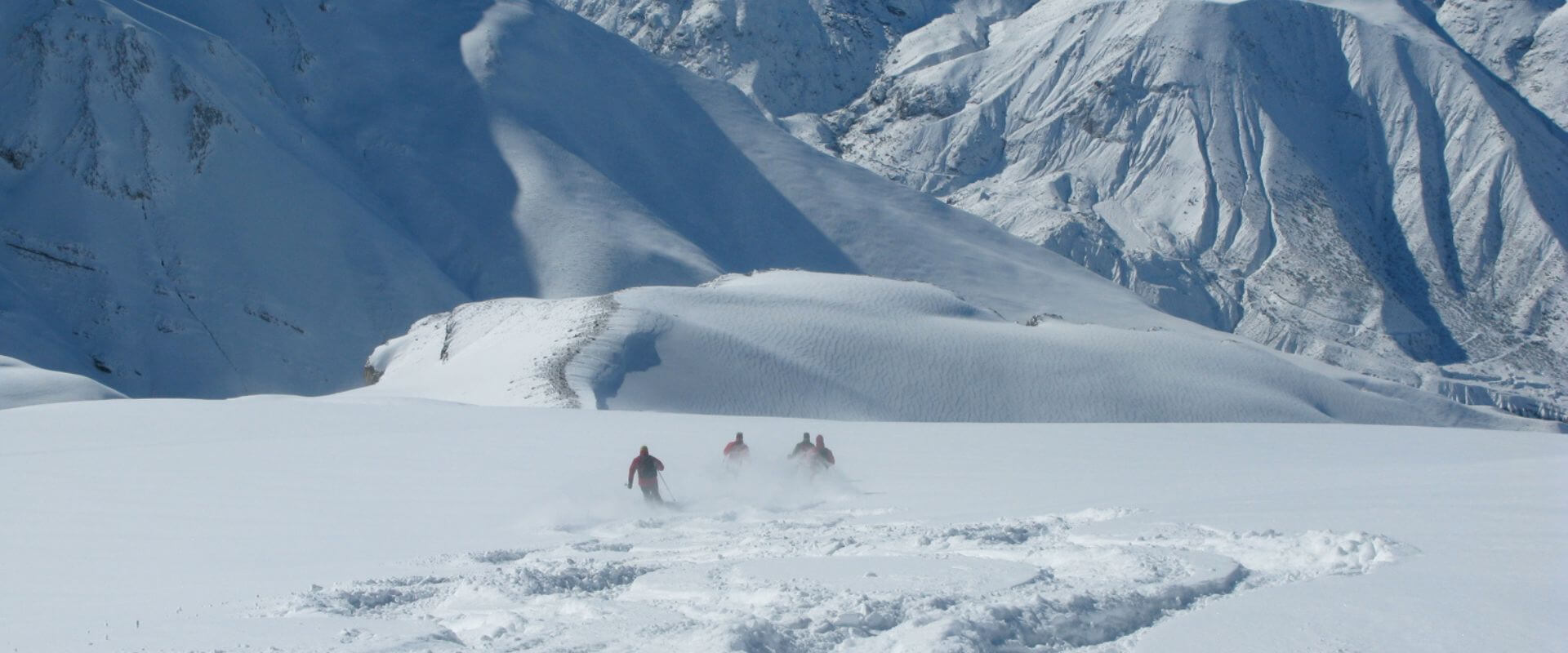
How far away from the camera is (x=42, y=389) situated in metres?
38.1

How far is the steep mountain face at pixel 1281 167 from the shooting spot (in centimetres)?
10581

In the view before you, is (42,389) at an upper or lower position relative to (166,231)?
lower

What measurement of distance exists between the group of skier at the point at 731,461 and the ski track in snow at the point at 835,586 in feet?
8.00

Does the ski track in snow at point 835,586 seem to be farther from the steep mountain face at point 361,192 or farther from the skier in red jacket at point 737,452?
the steep mountain face at point 361,192

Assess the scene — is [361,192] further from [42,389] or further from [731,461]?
[731,461]

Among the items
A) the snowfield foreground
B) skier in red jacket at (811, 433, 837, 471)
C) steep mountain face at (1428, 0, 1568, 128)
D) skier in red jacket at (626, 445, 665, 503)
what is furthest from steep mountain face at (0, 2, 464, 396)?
steep mountain face at (1428, 0, 1568, 128)

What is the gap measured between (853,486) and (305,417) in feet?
39.5

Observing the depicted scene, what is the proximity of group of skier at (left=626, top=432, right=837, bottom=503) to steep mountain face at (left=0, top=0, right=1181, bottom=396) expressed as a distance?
178ft

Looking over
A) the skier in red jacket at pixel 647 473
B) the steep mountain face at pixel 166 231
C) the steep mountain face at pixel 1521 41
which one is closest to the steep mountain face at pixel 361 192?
the steep mountain face at pixel 166 231

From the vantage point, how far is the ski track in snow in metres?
8.00

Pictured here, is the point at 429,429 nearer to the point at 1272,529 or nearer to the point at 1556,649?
the point at 1272,529

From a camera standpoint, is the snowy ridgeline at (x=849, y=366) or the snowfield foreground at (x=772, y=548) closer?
the snowfield foreground at (x=772, y=548)

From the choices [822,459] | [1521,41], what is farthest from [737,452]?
[1521,41]

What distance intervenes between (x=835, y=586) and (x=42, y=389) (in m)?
36.1
